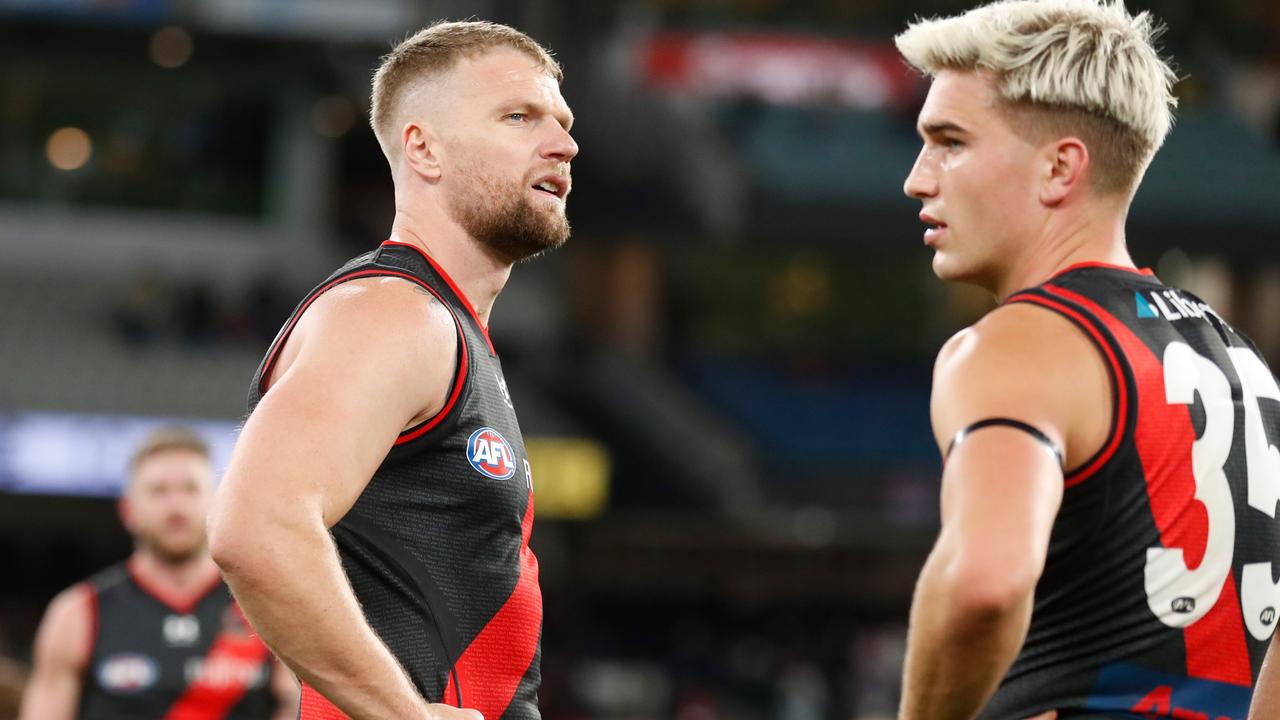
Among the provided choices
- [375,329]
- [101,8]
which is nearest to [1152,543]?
[375,329]

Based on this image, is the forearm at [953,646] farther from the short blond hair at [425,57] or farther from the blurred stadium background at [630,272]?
the blurred stadium background at [630,272]

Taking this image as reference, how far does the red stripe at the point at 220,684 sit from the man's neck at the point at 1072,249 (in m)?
3.84

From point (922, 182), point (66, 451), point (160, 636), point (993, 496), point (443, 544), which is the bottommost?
point (160, 636)

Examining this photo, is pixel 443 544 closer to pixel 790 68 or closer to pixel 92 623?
pixel 92 623

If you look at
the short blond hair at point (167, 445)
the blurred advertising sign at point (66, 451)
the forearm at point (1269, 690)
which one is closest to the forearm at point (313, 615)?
the forearm at point (1269, 690)

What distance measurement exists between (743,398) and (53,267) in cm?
1031

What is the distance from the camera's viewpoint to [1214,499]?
8.00 ft

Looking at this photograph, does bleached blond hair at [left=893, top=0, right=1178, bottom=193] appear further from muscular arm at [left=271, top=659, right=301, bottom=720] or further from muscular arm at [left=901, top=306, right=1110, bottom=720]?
muscular arm at [left=271, top=659, right=301, bottom=720]

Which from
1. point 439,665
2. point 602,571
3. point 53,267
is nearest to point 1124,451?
point 439,665

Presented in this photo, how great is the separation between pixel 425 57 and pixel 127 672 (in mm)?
3304

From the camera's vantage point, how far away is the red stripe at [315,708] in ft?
9.24

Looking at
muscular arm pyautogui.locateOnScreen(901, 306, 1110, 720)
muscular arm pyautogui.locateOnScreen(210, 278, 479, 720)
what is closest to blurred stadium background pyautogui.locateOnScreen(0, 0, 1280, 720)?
muscular arm pyautogui.locateOnScreen(210, 278, 479, 720)

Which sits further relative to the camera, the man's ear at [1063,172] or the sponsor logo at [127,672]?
the sponsor logo at [127,672]

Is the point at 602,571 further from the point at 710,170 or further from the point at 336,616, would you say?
the point at 336,616
